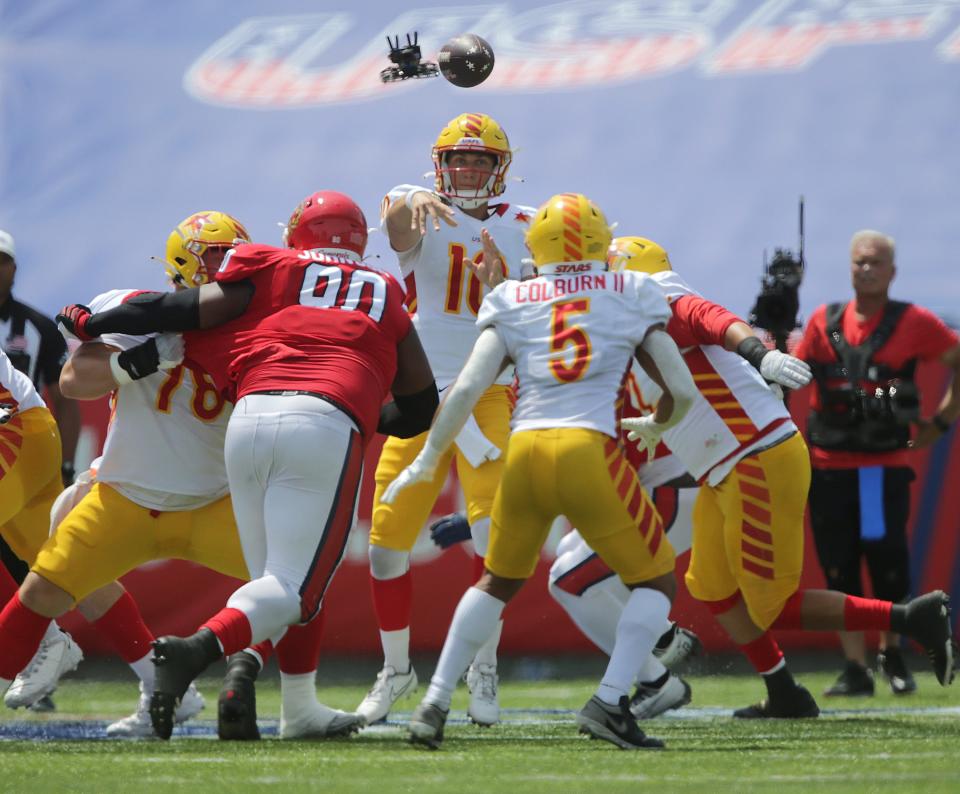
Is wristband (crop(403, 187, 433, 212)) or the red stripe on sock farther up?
wristband (crop(403, 187, 433, 212))

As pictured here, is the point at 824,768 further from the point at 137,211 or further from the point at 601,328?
the point at 137,211

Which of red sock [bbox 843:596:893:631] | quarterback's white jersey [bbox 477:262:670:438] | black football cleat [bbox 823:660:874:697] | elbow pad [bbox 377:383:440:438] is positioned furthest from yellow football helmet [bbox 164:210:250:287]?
black football cleat [bbox 823:660:874:697]

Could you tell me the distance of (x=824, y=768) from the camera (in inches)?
169

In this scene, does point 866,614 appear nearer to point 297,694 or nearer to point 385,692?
point 385,692

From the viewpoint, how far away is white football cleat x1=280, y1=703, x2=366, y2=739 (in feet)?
17.0

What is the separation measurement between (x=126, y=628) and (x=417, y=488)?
3.49ft

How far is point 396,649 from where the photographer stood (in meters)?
5.91

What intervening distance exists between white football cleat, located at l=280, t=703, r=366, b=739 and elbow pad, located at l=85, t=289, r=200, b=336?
3.92ft

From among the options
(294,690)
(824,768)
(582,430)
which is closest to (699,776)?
Result: (824,768)

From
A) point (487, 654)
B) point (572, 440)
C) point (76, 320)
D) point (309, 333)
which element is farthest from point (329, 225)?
point (487, 654)

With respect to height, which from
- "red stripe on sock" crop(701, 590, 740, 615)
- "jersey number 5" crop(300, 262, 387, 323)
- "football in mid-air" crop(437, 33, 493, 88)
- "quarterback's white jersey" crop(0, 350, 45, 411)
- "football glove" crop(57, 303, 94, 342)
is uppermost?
"football in mid-air" crop(437, 33, 493, 88)

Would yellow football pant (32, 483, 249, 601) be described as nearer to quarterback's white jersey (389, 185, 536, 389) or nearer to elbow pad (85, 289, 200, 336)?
elbow pad (85, 289, 200, 336)

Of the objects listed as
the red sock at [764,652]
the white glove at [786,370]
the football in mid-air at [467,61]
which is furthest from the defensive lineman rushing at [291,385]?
the football in mid-air at [467,61]

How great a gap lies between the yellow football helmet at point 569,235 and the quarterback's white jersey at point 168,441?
1.10 meters
